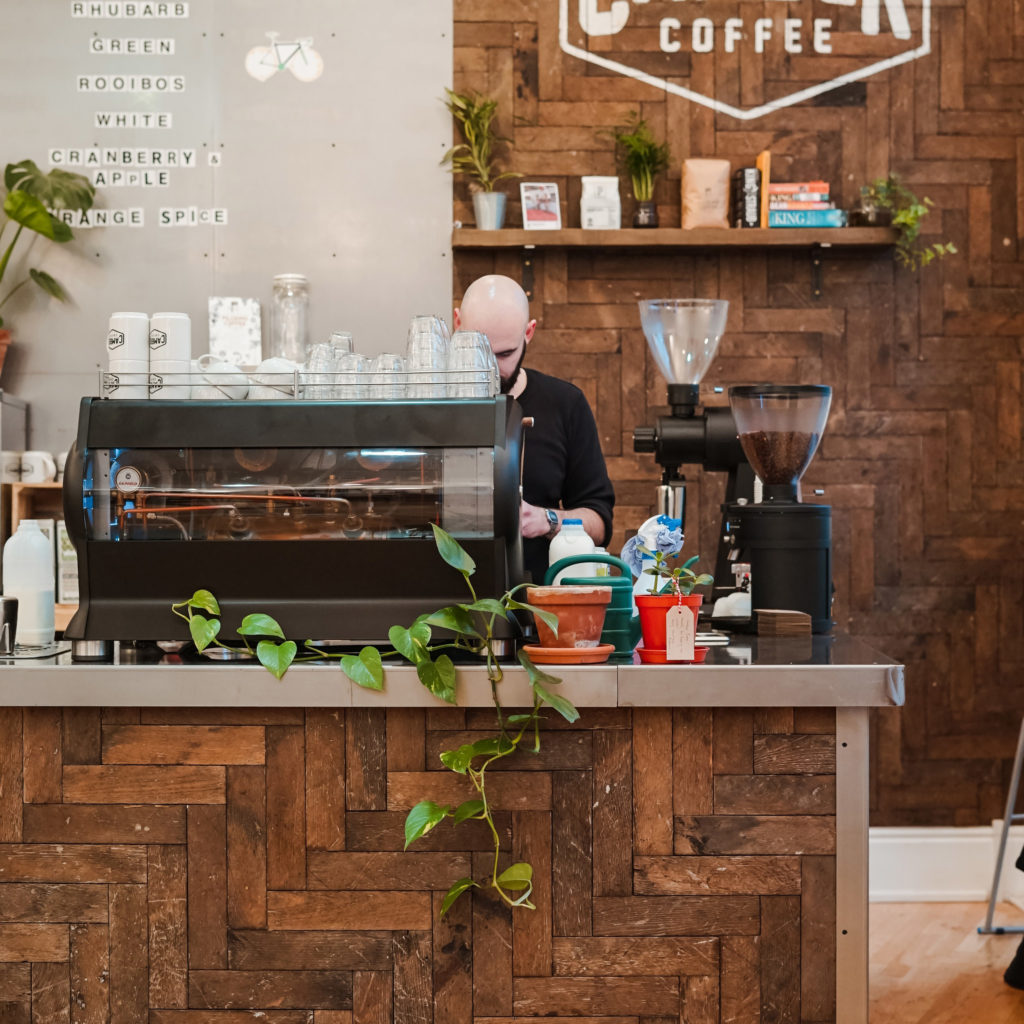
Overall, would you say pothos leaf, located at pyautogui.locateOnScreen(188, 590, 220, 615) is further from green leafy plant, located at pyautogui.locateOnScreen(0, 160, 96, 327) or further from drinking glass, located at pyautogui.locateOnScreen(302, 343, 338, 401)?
green leafy plant, located at pyautogui.locateOnScreen(0, 160, 96, 327)

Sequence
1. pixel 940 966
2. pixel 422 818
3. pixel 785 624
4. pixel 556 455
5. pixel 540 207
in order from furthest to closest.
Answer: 1. pixel 540 207
2. pixel 940 966
3. pixel 556 455
4. pixel 785 624
5. pixel 422 818

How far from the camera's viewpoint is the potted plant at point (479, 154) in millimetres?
3686

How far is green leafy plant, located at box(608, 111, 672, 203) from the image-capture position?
12.0 feet

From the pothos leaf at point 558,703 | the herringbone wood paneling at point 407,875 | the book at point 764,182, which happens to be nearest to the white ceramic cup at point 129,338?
the herringbone wood paneling at point 407,875

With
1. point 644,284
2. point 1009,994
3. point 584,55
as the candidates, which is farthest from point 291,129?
point 1009,994

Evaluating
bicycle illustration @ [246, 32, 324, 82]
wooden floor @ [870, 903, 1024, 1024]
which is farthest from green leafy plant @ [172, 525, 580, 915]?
bicycle illustration @ [246, 32, 324, 82]

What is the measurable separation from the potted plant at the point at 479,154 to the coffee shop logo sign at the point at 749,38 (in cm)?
37

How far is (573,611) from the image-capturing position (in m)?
1.62

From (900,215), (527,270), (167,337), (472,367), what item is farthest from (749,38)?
(167,337)

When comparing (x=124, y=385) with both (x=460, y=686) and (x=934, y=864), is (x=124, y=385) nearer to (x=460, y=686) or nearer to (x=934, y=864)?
(x=460, y=686)

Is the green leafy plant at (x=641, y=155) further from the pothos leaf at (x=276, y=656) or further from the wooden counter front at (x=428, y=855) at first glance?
the pothos leaf at (x=276, y=656)

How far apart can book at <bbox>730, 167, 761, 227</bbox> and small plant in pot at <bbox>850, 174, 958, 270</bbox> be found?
35 centimetres

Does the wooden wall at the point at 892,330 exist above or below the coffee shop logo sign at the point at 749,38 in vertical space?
below

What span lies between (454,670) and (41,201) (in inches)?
114
